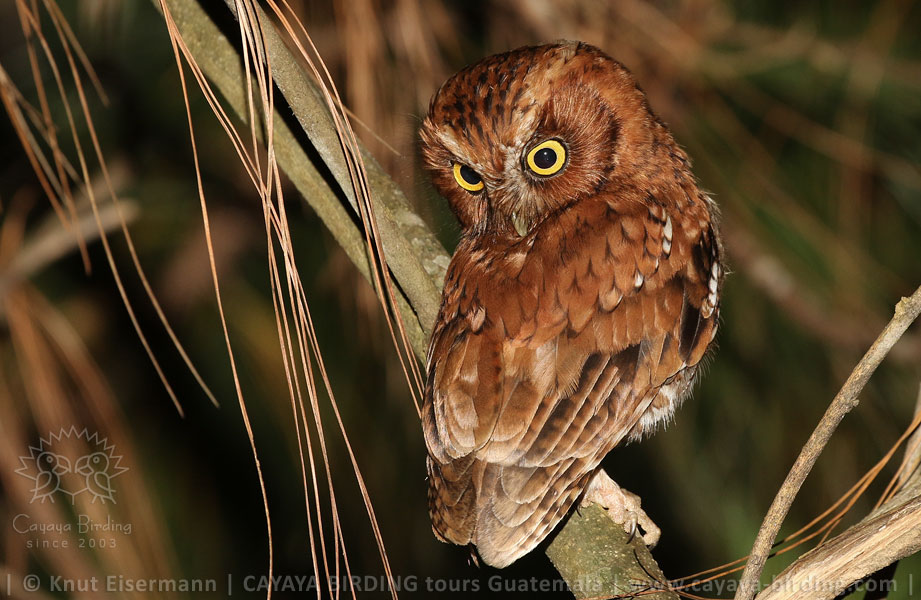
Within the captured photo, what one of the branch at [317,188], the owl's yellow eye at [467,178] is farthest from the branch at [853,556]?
the owl's yellow eye at [467,178]

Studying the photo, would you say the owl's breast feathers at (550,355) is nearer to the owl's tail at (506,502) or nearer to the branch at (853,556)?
the owl's tail at (506,502)

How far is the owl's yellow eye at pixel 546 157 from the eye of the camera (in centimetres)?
158

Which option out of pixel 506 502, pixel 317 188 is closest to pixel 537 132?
pixel 317 188

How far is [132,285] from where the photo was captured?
2355mm

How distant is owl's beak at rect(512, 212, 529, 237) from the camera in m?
1.65

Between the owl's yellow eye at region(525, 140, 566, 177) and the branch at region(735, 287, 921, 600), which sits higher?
the owl's yellow eye at region(525, 140, 566, 177)

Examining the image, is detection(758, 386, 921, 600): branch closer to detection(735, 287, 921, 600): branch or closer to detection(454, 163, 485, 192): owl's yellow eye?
detection(735, 287, 921, 600): branch

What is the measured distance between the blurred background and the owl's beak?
0.37m

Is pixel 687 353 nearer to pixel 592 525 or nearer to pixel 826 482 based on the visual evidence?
pixel 592 525

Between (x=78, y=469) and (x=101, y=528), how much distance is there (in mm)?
152

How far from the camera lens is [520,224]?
1.66 metres

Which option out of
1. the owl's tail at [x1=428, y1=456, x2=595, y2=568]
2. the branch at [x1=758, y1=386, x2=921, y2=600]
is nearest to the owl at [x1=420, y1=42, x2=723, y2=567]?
the owl's tail at [x1=428, y1=456, x2=595, y2=568]

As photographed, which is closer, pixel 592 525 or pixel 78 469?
pixel 592 525

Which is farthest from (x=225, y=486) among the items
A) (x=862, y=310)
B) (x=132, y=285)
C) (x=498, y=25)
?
(x=862, y=310)
